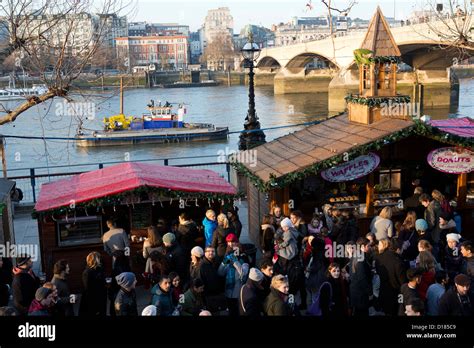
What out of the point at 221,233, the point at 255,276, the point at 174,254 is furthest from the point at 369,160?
the point at 255,276

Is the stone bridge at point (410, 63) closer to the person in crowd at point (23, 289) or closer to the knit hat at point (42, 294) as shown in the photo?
the person in crowd at point (23, 289)

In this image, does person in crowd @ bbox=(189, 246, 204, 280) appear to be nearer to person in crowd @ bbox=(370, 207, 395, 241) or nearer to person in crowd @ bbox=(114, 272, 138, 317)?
person in crowd @ bbox=(114, 272, 138, 317)

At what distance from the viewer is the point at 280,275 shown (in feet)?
19.5

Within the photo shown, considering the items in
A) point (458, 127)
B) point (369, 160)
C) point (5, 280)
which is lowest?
point (5, 280)

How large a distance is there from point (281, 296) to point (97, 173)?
5649 millimetres

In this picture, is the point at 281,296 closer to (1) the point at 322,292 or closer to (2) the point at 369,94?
(1) the point at 322,292

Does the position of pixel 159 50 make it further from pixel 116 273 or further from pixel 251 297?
pixel 251 297

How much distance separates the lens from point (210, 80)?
348ft

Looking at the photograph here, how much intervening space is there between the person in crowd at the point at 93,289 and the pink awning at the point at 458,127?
20.2ft

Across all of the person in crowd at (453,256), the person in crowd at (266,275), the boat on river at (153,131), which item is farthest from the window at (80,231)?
the boat on river at (153,131)

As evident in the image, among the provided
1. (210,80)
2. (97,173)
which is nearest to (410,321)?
(97,173)

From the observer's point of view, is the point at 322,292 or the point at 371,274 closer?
the point at 322,292

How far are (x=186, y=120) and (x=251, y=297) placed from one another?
46014mm

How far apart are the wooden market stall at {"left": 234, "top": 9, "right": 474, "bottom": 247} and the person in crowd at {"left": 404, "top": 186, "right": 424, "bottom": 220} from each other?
0.51 ft
